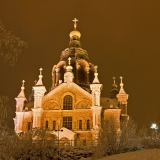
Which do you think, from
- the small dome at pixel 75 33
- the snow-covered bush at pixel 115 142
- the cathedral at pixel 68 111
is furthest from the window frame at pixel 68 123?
the small dome at pixel 75 33

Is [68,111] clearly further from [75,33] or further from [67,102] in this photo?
[75,33]

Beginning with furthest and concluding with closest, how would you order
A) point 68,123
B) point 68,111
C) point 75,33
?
point 75,33, point 68,111, point 68,123

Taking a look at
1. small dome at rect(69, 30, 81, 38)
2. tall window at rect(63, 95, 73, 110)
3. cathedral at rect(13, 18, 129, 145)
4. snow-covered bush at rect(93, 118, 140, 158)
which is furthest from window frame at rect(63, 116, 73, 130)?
small dome at rect(69, 30, 81, 38)

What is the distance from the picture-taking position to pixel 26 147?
85.4ft

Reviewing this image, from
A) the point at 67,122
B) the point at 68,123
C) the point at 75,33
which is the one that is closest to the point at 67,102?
the point at 67,122

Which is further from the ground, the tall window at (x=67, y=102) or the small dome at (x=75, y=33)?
the small dome at (x=75, y=33)

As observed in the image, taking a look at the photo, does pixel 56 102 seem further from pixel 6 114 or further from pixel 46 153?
pixel 6 114

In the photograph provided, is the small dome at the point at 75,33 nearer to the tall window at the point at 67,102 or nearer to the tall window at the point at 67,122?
the tall window at the point at 67,102

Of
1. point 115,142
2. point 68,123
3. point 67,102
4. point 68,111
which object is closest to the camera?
point 115,142

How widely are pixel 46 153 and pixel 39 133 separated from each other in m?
3.34

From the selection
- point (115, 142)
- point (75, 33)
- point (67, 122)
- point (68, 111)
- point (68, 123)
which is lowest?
point (115, 142)

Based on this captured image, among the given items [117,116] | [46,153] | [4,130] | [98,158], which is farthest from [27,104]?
[4,130]

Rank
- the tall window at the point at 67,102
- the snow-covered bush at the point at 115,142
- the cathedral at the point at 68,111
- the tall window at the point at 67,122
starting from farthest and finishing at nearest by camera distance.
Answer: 1. the tall window at the point at 67,102
2. the tall window at the point at 67,122
3. the cathedral at the point at 68,111
4. the snow-covered bush at the point at 115,142

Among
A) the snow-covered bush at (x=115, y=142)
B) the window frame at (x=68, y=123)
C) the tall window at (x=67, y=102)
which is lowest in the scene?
the snow-covered bush at (x=115, y=142)
